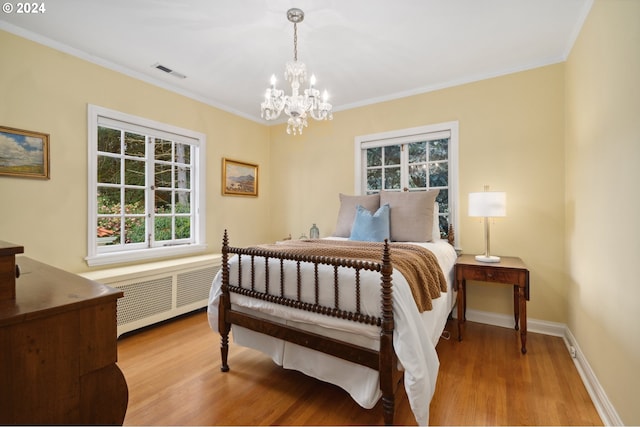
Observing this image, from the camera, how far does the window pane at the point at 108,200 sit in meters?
2.87

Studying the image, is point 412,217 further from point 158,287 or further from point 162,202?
point 162,202

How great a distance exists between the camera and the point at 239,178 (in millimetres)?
4137

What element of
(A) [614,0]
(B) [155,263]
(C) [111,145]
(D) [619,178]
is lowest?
(B) [155,263]

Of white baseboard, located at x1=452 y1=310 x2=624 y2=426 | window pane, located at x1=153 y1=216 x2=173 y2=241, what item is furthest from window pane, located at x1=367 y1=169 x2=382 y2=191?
window pane, located at x1=153 y1=216 x2=173 y2=241

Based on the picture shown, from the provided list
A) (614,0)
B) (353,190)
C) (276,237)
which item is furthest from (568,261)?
(276,237)

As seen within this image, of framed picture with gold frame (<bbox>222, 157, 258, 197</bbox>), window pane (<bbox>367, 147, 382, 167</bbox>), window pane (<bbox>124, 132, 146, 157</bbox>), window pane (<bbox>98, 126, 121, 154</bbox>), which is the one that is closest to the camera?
window pane (<bbox>98, 126, 121, 154</bbox>)

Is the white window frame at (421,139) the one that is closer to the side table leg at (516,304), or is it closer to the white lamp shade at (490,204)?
the white lamp shade at (490,204)

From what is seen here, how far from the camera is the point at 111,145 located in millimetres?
2941

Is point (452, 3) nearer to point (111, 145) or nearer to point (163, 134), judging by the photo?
point (163, 134)

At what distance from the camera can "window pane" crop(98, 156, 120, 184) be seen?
2.86 m

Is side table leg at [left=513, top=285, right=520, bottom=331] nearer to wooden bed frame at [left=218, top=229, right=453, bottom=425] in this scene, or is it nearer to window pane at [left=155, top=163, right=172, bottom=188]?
wooden bed frame at [left=218, top=229, right=453, bottom=425]

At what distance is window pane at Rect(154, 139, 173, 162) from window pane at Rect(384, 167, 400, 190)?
2585mm

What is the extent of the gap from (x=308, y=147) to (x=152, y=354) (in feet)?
9.95

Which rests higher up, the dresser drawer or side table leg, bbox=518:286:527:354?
the dresser drawer
